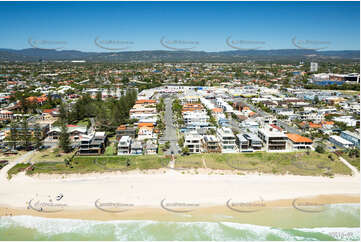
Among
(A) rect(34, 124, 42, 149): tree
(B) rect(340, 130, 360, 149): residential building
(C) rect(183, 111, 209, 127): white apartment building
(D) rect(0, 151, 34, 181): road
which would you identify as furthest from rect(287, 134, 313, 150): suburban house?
(A) rect(34, 124, 42, 149): tree

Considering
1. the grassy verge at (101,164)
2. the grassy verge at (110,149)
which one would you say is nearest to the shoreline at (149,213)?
the grassy verge at (101,164)

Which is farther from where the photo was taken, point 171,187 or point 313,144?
point 313,144

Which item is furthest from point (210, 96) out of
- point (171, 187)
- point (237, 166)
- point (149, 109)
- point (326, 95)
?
point (171, 187)

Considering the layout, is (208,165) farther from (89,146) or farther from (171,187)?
(89,146)

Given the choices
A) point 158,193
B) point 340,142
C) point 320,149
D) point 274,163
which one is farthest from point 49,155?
point 340,142

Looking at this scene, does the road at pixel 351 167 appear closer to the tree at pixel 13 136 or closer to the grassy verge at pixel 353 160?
the grassy verge at pixel 353 160

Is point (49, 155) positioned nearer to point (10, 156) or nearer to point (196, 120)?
point (10, 156)
